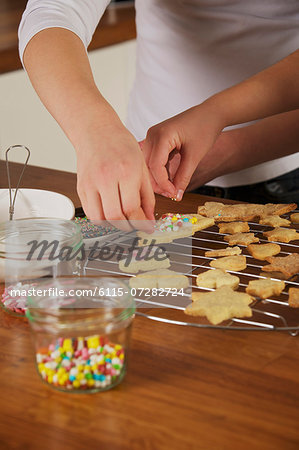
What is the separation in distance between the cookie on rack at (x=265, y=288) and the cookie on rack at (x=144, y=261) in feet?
0.43

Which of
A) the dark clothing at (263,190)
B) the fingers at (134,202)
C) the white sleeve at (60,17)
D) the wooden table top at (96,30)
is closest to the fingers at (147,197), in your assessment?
the fingers at (134,202)

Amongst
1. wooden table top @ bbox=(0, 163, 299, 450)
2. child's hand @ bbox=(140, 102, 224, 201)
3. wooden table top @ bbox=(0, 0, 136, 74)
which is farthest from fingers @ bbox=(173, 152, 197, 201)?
wooden table top @ bbox=(0, 0, 136, 74)

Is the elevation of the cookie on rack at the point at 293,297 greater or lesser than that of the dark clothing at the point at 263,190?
lesser

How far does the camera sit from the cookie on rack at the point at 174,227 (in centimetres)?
95

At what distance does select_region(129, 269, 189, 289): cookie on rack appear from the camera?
793 mm

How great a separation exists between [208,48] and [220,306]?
744 mm

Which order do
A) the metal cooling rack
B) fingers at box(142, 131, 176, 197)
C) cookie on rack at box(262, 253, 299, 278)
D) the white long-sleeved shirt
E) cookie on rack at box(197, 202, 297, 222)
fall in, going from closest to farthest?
the metal cooling rack < cookie on rack at box(262, 253, 299, 278) < fingers at box(142, 131, 176, 197) < cookie on rack at box(197, 202, 297, 222) < the white long-sleeved shirt

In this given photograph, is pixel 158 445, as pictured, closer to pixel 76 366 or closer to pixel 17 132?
pixel 76 366

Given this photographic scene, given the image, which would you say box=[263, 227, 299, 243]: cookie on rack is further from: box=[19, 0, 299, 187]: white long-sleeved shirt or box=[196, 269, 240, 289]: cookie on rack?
box=[19, 0, 299, 187]: white long-sleeved shirt

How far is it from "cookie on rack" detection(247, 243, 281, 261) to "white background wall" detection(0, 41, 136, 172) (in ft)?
5.31

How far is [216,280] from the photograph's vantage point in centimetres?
81

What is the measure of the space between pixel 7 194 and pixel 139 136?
0.47 meters

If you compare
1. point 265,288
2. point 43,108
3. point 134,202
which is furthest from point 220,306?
point 43,108

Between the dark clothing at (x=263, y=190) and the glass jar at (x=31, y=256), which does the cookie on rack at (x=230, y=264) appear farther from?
the dark clothing at (x=263, y=190)
